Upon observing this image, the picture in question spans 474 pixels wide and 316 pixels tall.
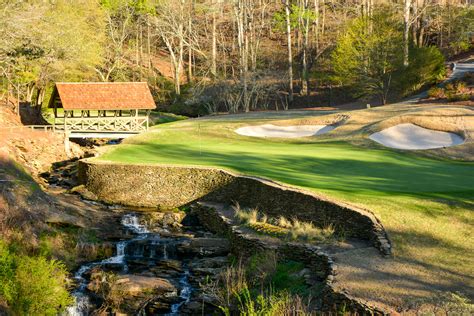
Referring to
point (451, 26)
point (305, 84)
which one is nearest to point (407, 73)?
point (305, 84)

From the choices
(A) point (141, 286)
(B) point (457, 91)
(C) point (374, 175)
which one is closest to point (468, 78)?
(B) point (457, 91)

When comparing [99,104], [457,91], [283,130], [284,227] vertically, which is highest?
[99,104]

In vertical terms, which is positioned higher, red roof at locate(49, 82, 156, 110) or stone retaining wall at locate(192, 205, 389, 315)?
red roof at locate(49, 82, 156, 110)

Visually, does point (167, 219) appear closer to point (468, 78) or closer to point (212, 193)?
point (212, 193)

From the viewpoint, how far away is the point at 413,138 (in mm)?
36500

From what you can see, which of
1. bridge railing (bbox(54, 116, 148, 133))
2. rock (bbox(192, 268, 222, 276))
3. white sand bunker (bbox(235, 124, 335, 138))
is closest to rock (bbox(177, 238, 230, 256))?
rock (bbox(192, 268, 222, 276))

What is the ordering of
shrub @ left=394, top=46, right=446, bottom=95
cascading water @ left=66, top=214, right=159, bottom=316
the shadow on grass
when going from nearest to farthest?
cascading water @ left=66, top=214, right=159, bottom=316 → the shadow on grass → shrub @ left=394, top=46, right=446, bottom=95

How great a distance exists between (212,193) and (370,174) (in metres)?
6.89

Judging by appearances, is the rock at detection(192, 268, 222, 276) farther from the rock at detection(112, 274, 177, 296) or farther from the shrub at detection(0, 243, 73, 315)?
the shrub at detection(0, 243, 73, 315)

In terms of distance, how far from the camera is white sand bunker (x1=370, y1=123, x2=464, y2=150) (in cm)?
3512

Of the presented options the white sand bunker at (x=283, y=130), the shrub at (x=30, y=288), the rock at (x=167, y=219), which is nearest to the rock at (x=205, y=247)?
the rock at (x=167, y=219)

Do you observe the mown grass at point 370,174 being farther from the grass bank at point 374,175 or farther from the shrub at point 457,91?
the shrub at point 457,91

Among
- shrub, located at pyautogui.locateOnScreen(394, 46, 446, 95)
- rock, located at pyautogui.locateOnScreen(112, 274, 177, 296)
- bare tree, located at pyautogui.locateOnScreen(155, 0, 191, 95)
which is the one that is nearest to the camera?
rock, located at pyautogui.locateOnScreen(112, 274, 177, 296)

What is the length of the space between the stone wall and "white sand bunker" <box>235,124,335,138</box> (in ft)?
46.0
